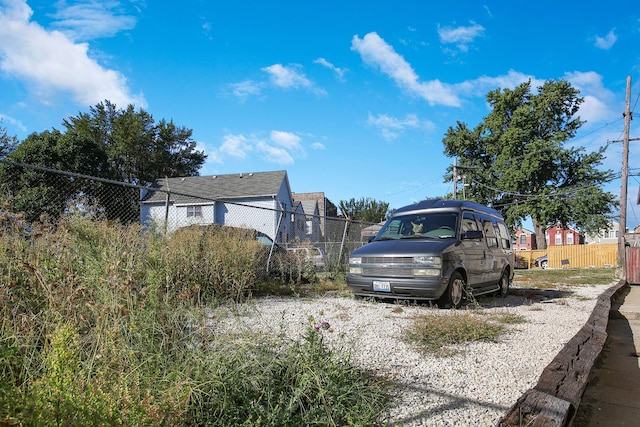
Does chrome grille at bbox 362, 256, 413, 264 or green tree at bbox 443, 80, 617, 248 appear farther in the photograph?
green tree at bbox 443, 80, 617, 248

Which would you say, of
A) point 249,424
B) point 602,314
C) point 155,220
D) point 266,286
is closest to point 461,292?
point 602,314

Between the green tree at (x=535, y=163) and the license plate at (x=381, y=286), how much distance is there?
94.8ft

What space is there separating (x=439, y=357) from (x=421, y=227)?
170 inches

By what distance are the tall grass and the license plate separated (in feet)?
12.9

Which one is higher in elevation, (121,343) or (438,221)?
(438,221)

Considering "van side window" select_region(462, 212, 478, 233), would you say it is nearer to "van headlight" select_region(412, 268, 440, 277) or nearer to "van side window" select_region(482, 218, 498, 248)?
"van side window" select_region(482, 218, 498, 248)

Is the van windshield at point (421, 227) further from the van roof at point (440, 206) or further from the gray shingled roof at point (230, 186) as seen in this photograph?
the gray shingled roof at point (230, 186)

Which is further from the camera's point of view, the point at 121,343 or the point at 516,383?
the point at 516,383

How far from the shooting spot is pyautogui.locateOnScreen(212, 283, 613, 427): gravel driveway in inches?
101

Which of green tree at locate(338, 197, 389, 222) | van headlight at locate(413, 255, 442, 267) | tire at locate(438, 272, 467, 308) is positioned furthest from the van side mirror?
green tree at locate(338, 197, 389, 222)

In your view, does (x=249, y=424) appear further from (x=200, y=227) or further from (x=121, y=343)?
(x=200, y=227)

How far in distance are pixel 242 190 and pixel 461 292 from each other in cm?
2652

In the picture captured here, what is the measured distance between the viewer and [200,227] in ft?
25.2

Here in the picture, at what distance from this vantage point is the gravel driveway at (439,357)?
8.43ft
